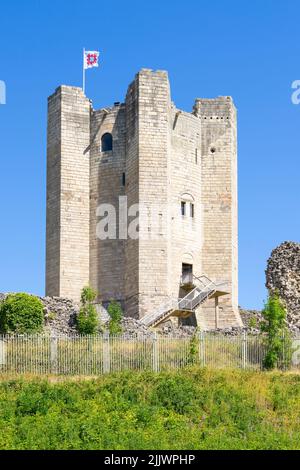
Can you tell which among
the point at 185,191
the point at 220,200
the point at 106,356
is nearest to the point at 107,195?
the point at 185,191

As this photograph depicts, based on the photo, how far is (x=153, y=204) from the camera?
142 feet

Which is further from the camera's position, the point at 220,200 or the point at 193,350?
the point at 220,200

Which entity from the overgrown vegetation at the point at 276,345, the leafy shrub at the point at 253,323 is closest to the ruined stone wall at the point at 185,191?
the leafy shrub at the point at 253,323

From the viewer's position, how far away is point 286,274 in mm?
38094

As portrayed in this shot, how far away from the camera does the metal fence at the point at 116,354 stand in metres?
30.4

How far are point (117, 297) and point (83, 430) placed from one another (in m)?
20.3

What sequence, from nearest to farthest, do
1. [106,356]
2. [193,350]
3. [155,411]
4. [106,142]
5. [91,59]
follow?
[155,411]
[106,356]
[193,350]
[91,59]
[106,142]

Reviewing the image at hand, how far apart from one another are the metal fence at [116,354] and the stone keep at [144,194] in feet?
36.8

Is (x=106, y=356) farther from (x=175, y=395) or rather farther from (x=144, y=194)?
(x=144, y=194)

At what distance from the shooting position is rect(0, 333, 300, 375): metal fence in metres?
30.4

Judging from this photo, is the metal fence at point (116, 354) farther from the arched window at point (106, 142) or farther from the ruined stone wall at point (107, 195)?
the arched window at point (106, 142)

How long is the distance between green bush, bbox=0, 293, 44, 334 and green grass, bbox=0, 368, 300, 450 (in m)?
7.69

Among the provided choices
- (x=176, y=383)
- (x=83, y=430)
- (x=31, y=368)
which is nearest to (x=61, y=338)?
A: (x=31, y=368)

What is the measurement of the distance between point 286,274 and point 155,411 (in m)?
13.3
